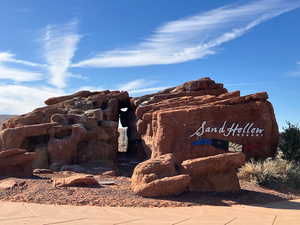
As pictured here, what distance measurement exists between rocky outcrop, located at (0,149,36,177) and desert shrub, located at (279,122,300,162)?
37.9 feet

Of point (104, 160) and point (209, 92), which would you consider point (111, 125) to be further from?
point (209, 92)

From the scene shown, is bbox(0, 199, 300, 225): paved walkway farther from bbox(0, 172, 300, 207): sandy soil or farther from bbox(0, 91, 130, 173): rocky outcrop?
bbox(0, 91, 130, 173): rocky outcrop

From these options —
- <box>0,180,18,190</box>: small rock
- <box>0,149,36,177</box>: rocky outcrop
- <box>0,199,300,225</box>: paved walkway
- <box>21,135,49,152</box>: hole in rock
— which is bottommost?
<box>0,199,300,225</box>: paved walkway

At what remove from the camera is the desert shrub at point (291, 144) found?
1484 centimetres

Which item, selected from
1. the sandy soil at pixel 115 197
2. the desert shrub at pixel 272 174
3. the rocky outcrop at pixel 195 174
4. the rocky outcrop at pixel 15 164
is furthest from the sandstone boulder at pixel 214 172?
the rocky outcrop at pixel 15 164

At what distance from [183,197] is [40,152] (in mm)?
12766

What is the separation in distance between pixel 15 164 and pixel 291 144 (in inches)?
490

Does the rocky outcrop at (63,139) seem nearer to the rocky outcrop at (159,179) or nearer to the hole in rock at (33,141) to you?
the hole in rock at (33,141)

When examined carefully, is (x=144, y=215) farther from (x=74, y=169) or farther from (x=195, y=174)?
(x=74, y=169)

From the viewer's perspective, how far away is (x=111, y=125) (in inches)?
874

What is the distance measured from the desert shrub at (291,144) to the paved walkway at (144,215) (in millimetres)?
7265

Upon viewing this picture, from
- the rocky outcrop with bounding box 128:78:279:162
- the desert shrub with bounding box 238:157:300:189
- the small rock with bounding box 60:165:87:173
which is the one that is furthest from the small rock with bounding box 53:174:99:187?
the small rock with bounding box 60:165:87:173

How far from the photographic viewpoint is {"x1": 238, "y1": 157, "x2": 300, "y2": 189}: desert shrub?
11617 millimetres

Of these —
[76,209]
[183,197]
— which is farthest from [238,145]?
[76,209]
